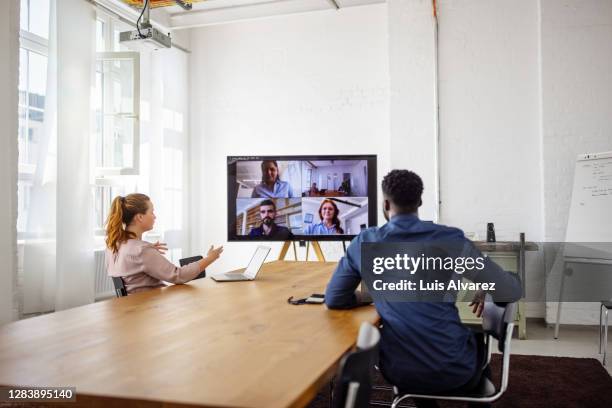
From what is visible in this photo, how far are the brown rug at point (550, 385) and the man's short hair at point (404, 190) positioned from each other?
150cm

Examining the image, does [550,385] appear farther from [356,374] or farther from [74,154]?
[74,154]

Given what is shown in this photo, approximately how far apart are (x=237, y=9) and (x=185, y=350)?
5496mm

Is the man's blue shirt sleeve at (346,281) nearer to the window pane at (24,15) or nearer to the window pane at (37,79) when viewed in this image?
the window pane at (37,79)

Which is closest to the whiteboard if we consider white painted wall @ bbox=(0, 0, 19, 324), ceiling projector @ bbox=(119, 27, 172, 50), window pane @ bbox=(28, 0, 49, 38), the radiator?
ceiling projector @ bbox=(119, 27, 172, 50)

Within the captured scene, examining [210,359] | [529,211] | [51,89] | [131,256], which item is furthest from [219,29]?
[210,359]

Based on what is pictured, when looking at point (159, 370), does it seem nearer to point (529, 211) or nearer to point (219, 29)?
point (529, 211)

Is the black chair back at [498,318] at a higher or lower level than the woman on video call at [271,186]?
lower

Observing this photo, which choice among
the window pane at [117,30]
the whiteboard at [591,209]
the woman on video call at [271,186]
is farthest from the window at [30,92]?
the whiteboard at [591,209]

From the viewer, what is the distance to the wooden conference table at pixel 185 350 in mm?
1213

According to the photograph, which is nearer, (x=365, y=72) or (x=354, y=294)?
(x=354, y=294)

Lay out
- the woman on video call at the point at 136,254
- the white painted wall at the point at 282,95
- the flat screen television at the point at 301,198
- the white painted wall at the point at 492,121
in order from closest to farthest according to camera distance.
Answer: the woman on video call at the point at 136,254 → the flat screen television at the point at 301,198 → the white painted wall at the point at 492,121 → the white painted wall at the point at 282,95

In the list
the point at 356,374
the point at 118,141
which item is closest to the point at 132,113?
the point at 118,141

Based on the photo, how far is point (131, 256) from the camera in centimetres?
285

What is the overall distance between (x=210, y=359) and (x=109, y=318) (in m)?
0.78
